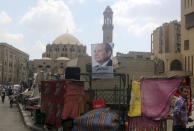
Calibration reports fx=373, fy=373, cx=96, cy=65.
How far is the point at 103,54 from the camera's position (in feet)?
56.6

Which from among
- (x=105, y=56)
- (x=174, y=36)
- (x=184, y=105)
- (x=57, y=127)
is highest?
(x=174, y=36)

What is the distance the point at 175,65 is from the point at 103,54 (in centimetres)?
5201

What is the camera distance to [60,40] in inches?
4358

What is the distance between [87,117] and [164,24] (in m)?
70.3

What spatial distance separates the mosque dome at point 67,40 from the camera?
10969 centimetres

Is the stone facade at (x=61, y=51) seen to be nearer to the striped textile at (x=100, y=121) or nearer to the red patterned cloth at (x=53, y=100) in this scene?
the red patterned cloth at (x=53, y=100)

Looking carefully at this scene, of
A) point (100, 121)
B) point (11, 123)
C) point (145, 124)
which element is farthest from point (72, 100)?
point (11, 123)

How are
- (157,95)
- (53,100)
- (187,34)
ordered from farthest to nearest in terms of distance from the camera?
(187,34) → (53,100) → (157,95)

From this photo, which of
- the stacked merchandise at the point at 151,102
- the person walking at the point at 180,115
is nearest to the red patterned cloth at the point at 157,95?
the stacked merchandise at the point at 151,102

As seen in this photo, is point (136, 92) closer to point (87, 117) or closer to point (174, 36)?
point (87, 117)

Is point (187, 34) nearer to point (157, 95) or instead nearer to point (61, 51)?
point (61, 51)

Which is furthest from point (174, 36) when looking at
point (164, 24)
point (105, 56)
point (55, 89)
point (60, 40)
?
point (55, 89)

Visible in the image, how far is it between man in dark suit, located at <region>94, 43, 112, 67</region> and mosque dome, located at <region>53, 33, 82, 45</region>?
9197 centimetres

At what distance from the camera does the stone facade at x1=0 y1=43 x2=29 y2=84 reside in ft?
335
